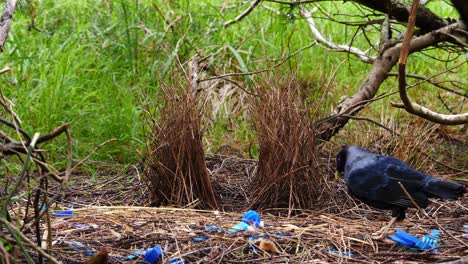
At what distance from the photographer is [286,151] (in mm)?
3826

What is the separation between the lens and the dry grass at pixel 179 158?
3.87m

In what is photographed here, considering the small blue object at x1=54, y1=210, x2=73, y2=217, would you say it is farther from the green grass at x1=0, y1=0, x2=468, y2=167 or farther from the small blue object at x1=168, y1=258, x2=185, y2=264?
the green grass at x1=0, y1=0, x2=468, y2=167

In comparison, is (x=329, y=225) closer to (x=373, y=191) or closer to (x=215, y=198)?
A: (x=373, y=191)

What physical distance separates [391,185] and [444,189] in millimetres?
260

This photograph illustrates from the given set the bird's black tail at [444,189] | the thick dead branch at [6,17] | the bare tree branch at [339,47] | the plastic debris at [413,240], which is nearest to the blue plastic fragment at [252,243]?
the plastic debris at [413,240]

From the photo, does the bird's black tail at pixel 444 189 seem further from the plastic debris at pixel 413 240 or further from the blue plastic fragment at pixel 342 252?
the blue plastic fragment at pixel 342 252

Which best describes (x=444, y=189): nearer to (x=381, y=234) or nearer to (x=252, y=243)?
(x=381, y=234)

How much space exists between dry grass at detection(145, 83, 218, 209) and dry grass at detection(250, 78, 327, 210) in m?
0.31

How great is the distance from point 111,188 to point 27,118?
1138mm

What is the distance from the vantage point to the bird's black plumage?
11.6ft

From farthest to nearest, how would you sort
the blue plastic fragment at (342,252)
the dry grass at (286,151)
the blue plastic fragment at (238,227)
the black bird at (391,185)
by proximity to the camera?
the dry grass at (286,151)
the black bird at (391,185)
the blue plastic fragment at (238,227)
the blue plastic fragment at (342,252)

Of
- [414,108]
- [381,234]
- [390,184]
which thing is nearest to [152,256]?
[381,234]

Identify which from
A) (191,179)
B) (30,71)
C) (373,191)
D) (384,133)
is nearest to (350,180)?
(373,191)

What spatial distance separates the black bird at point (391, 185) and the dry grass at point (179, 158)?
78 centimetres
